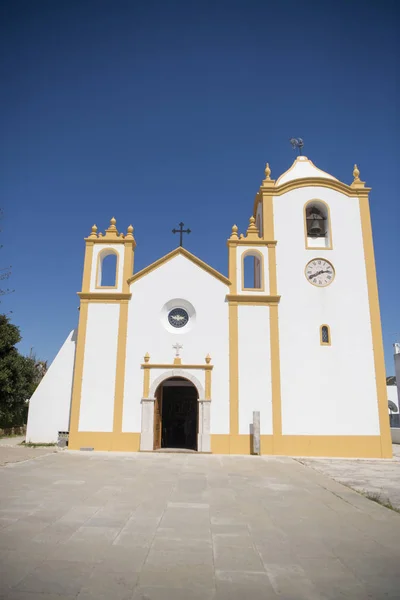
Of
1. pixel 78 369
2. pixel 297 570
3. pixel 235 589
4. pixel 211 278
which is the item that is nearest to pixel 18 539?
pixel 235 589

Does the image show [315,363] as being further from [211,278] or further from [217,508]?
[217,508]

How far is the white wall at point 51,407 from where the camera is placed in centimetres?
1612

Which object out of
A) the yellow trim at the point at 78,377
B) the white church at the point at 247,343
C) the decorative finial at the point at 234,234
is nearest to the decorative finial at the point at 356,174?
Result: the white church at the point at 247,343

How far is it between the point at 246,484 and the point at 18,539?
504 cm

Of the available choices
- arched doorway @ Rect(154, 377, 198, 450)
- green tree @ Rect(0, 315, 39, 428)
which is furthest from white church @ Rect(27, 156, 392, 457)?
green tree @ Rect(0, 315, 39, 428)

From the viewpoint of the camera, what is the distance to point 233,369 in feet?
49.2

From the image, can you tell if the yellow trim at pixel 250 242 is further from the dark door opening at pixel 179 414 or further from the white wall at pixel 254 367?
the dark door opening at pixel 179 414

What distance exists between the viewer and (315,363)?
49.9 ft

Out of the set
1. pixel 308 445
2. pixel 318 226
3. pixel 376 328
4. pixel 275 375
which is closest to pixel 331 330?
pixel 376 328

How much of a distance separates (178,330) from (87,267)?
4.46 m

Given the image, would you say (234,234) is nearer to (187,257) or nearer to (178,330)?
(187,257)

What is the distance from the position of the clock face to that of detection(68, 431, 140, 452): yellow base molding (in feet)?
14.0

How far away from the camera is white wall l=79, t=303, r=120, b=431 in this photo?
14.7 meters

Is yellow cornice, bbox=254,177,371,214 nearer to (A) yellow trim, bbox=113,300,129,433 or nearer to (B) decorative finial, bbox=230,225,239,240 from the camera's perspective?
(B) decorative finial, bbox=230,225,239,240
